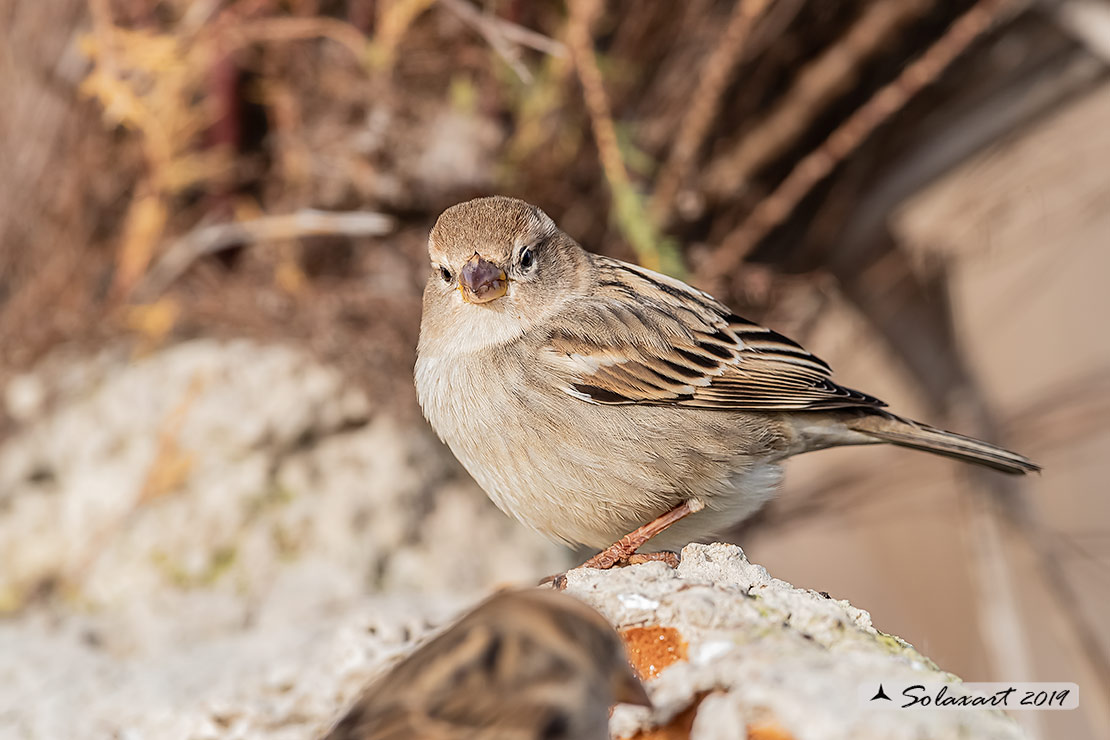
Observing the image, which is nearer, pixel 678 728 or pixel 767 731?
pixel 767 731

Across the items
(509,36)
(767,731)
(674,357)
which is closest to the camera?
(767,731)

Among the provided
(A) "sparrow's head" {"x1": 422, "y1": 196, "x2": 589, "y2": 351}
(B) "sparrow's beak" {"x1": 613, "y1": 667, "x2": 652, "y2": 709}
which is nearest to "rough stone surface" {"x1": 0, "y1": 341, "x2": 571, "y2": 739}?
(A) "sparrow's head" {"x1": 422, "y1": 196, "x2": 589, "y2": 351}

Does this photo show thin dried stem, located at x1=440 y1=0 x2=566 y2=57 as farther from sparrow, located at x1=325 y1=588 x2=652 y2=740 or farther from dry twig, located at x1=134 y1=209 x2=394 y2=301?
sparrow, located at x1=325 y1=588 x2=652 y2=740

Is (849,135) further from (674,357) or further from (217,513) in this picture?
(217,513)

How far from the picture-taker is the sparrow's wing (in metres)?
2.66

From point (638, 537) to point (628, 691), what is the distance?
98 centimetres

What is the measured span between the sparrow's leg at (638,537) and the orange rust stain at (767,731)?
1054 millimetres

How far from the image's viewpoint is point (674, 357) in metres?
2.75

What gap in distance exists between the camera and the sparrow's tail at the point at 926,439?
2764 mm

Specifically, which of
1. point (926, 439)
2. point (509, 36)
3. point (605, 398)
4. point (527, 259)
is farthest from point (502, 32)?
point (926, 439)

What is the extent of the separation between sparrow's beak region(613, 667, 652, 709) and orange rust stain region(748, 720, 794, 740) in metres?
0.19

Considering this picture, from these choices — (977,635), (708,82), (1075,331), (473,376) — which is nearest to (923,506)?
(977,635)

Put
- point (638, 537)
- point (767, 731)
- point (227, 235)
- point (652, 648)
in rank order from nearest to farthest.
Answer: point (767, 731), point (652, 648), point (638, 537), point (227, 235)

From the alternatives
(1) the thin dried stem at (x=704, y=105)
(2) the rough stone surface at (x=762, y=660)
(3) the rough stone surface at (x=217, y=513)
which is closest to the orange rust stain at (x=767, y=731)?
(2) the rough stone surface at (x=762, y=660)
